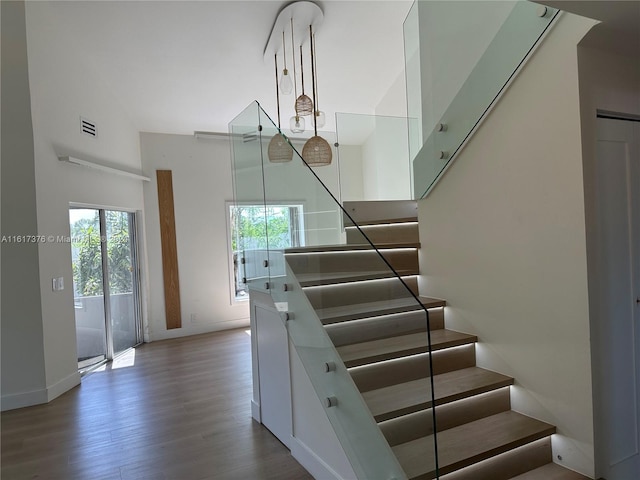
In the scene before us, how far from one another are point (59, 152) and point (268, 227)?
3.08 metres

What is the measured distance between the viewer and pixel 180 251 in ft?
22.7

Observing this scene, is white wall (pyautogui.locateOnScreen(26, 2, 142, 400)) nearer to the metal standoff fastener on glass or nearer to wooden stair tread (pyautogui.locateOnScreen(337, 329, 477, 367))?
the metal standoff fastener on glass

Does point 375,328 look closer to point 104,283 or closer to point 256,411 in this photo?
point 256,411

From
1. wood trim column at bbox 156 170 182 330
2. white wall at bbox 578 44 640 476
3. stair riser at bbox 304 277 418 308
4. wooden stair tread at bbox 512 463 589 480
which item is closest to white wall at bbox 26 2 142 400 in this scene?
wood trim column at bbox 156 170 182 330

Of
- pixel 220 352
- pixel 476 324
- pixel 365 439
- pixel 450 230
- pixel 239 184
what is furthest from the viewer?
pixel 220 352

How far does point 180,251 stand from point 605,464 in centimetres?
628

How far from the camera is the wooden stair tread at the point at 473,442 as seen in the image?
1.81 meters

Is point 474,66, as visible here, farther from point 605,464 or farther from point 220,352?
point 220,352

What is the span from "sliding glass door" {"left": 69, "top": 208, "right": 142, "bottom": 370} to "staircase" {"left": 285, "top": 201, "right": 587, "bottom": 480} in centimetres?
376

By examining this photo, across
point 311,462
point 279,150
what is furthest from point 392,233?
point 311,462

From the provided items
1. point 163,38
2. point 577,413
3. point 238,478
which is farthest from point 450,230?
point 163,38

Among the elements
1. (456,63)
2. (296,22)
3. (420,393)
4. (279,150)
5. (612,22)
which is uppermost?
(296,22)

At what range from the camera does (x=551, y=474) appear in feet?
7.77

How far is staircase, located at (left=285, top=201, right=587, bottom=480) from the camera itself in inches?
73.4
